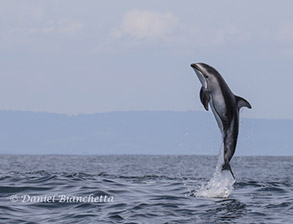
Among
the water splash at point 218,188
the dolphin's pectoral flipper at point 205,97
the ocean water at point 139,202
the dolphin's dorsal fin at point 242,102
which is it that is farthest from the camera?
the water splash at point 218,188

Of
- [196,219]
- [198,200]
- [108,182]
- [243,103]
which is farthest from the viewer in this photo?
[108,182]

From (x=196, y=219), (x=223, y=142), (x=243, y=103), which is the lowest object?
(x=196, y=219)

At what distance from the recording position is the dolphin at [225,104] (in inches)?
647

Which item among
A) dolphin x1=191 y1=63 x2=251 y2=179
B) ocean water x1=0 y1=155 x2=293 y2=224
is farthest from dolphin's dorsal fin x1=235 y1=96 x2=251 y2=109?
ocean water x1=0 y1=155 x2=293 y2=224

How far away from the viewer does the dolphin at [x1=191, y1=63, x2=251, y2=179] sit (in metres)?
16.4

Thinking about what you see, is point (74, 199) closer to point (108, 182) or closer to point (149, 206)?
point (149, 206)

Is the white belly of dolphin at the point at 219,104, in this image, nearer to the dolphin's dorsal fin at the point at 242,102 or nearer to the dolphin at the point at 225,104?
the dolphin at the point at 225,104

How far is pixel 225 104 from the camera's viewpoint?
16438 mm

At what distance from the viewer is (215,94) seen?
54.0ft

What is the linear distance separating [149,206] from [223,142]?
105 inches

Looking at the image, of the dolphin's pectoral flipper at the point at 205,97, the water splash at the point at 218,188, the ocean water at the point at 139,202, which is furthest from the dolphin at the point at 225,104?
the water splash at the point at 218,188

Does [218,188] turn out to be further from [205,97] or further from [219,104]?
[205,97]

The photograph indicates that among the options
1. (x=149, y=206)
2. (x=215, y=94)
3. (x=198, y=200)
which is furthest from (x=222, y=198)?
(x=215, y=94)

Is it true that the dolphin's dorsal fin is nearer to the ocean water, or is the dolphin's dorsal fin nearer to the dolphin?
the dolphin
